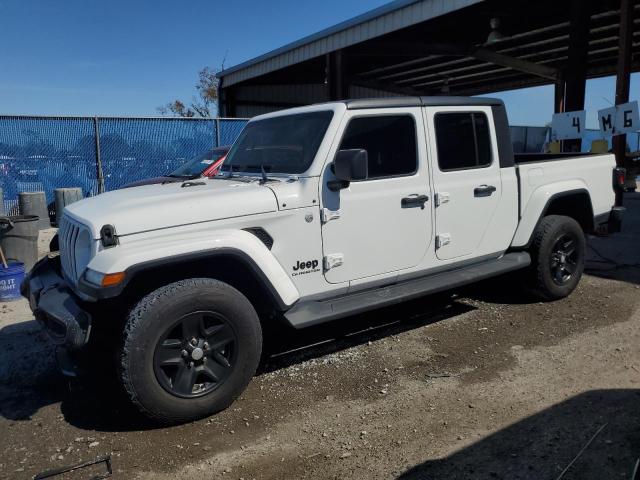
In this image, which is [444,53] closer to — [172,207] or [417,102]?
[417,102]

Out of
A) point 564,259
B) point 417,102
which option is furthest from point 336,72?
point 417,102

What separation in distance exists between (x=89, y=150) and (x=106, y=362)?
10.1 m

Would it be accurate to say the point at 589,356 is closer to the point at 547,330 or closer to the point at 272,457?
the point at 547,330

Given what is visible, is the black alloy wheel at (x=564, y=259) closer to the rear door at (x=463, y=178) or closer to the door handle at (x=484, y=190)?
the rear door at (x=463, y=178)

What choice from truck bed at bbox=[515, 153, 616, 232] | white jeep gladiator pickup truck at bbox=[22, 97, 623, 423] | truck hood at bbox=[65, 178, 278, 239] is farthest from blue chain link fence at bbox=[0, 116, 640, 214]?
truck bed at bbox=[515, 153, 616, 232]

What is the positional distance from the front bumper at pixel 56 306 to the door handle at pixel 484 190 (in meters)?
3.16

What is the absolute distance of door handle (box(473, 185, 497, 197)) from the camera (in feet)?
15.0

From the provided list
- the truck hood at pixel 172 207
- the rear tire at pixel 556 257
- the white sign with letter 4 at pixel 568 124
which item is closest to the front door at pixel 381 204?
the truck hood at pixel 172 207

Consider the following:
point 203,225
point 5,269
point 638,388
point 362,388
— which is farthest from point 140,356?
point 5,269

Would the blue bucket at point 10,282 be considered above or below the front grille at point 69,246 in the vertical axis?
below

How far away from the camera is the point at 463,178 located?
450 centimetres

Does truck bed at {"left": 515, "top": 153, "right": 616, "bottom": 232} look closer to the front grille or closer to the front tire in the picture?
the front tire

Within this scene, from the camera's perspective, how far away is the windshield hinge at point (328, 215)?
12.2 ft

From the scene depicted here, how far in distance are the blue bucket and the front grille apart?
95.4 inches
